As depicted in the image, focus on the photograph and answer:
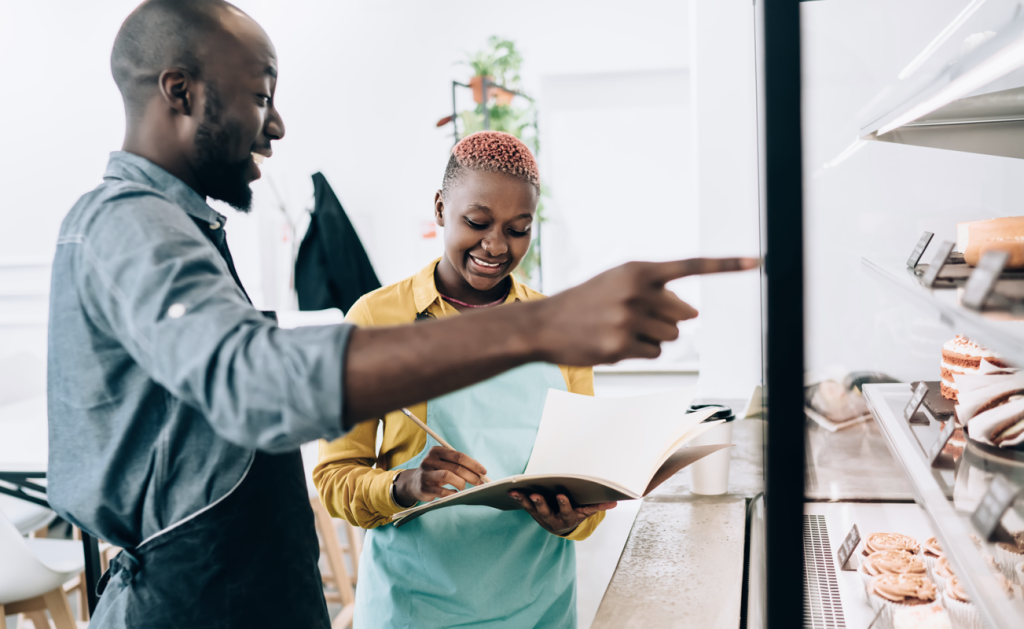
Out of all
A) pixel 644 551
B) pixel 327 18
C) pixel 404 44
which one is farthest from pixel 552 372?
pixel 327 18

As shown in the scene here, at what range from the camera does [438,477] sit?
931mm

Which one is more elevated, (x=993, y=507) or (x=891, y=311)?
(x=891, y=311)

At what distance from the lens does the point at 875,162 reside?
1.30 metres

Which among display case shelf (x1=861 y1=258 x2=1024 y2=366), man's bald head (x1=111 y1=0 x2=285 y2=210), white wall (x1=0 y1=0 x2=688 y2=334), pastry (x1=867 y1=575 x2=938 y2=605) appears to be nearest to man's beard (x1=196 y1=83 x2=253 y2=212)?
man's bald head (x1=111 y1=0 x2=285 y2=210)

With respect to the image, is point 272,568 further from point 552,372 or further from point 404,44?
point 404,44

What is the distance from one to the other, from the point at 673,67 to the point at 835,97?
119 inches

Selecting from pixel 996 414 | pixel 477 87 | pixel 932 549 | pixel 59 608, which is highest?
pixel 477 87

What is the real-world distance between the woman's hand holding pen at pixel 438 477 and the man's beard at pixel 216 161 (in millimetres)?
444

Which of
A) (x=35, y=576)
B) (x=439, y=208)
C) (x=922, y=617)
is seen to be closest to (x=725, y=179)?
(x=439, y=208)

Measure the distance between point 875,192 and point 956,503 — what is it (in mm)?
701

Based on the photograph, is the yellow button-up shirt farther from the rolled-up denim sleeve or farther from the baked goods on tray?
the baked goods on tray

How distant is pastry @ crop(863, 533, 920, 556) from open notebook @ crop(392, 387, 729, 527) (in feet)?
1.42

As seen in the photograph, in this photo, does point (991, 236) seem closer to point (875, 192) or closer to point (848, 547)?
point (875, 192)

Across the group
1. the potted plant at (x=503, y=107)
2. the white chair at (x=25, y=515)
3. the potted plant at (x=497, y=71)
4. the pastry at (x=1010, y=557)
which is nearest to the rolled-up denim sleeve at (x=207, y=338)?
the pastry at (x=1010, y=557)
